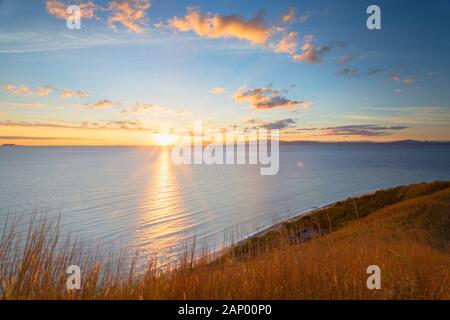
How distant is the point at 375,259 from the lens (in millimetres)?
7441

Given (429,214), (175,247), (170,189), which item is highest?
(170,189)

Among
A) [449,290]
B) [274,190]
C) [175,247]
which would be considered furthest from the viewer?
[274,190]

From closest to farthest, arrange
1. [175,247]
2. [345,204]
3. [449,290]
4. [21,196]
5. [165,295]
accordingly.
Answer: [165,295] → [449,290] → [175,247] → [345,204] → [21,196]

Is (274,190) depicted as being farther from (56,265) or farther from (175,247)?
(56,265)

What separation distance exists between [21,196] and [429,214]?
62.4 metres

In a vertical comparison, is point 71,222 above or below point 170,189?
below

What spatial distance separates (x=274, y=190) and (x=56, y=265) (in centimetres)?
6807

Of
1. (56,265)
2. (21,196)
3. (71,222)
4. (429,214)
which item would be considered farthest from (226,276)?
(21,196)

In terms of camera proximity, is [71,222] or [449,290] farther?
[71,222]

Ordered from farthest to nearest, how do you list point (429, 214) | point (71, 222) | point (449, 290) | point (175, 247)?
1. point (71, 222)
2. point (175, 247)
3. point (429, 214)
4. point (449, 290)

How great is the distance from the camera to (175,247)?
1156 inches
